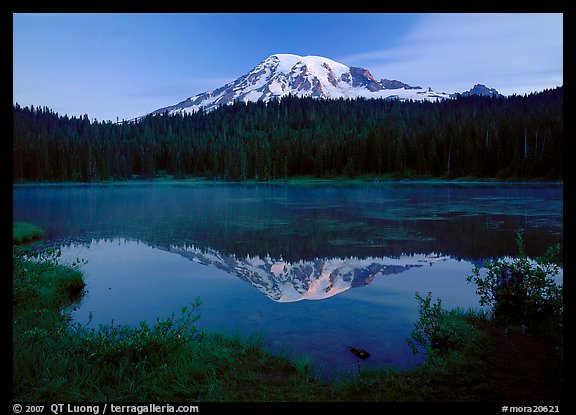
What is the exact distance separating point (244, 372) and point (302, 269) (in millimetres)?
11440

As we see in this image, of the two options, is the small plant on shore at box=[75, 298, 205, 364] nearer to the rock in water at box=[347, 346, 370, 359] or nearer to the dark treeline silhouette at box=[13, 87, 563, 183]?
the rock in water at box=[347, 346, 370, 359]

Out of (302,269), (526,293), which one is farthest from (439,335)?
(302,269)

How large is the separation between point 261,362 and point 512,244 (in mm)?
20491

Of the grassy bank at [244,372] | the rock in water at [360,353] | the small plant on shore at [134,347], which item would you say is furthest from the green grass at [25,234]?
the rock in water at [360,353]

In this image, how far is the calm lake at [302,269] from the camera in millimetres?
11570

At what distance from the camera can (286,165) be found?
146 metres

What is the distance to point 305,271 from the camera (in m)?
19.1

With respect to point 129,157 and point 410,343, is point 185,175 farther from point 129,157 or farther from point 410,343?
Answer: point 410,343

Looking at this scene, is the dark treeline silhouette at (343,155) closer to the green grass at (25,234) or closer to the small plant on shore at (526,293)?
the small plant on shore at (526,293)

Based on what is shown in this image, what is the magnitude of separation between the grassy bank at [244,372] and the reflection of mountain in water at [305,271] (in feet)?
21.0

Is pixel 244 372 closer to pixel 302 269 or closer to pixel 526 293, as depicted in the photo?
pixel 526 293

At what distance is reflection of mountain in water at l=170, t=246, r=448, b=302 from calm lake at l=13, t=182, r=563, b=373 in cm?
5

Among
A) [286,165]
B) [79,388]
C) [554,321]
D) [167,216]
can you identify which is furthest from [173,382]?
[286,165]

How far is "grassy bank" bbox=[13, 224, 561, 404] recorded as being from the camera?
6.78 m
